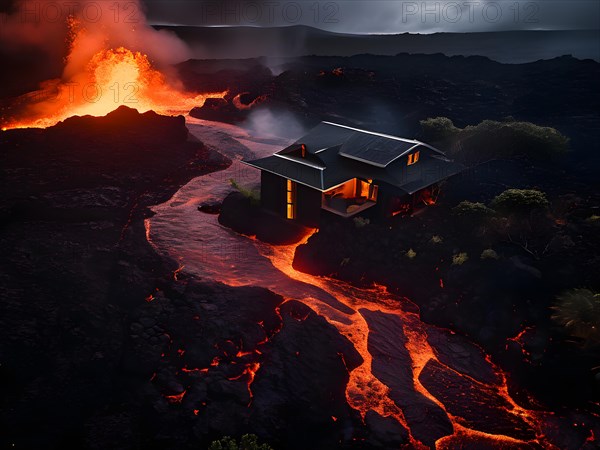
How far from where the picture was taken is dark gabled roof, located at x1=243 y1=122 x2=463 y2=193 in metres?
29.3

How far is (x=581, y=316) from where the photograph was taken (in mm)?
20438

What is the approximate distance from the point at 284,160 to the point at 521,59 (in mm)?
124670

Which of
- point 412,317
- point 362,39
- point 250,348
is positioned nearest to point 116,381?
point 250,348

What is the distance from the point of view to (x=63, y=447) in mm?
16516

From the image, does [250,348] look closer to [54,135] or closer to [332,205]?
[332,205]

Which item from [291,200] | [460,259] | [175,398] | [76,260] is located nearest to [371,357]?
[460,259]

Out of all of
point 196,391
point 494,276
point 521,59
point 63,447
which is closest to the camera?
point 63,447

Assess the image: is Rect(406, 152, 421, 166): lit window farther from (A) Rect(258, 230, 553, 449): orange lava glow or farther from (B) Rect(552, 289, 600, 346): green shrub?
(B) Rect(552, 289, 600, 346): green shrub

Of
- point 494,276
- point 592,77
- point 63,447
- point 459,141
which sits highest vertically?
point 592,77

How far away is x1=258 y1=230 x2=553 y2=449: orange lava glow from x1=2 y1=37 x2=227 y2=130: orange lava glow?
46.3 meters

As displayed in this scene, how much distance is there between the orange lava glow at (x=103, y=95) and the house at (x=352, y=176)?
42.0 metres

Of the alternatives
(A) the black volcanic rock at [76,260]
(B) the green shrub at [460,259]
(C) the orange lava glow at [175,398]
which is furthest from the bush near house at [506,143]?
(C) the orange lava glow at [175,398]

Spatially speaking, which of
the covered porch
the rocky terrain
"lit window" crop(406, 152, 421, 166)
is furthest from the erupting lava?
"lit window" crop(406, 152, 421, 166)

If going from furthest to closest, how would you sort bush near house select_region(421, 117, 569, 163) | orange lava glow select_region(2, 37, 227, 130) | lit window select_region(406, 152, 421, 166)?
orange lava glow select_region(2, 37, 227, 130) < bush near house select_region(421, 117, 569, 163) < lit window select_region(406, 152, 421, 166)
